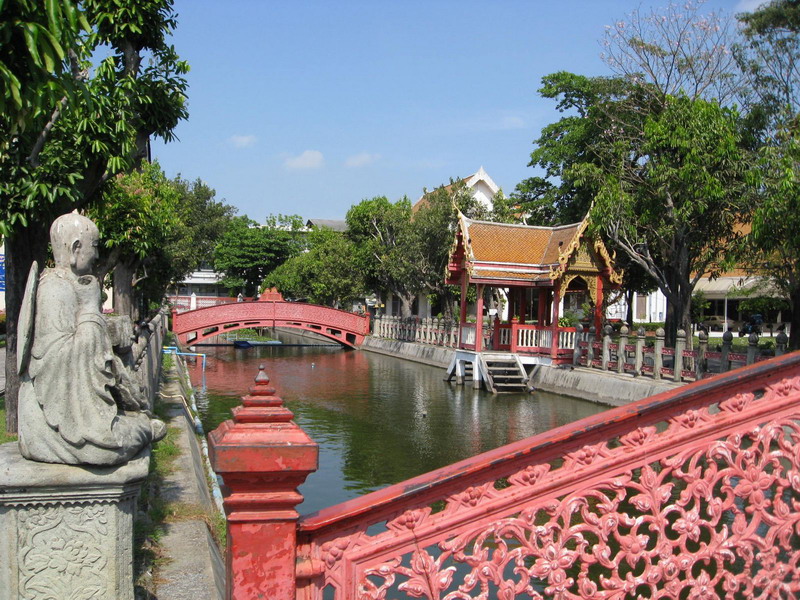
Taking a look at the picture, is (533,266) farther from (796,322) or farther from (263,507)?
(263,507)

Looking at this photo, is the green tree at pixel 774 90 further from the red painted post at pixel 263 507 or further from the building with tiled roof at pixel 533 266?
the red painted post at pixel 263 507

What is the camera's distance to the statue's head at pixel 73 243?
3080 millimetres

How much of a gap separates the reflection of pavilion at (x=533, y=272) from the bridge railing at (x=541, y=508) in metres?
17.1

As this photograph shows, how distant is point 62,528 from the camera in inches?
113

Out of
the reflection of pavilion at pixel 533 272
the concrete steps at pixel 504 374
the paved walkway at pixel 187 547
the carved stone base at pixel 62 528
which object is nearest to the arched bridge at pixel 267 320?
the reflection of pavilion at pixel 533 272

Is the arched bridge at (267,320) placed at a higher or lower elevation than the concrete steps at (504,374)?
higher

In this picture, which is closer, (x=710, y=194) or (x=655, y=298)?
(x=710, y=194)

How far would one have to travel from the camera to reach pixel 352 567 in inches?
96.4

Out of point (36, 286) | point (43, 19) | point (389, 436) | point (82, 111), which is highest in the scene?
point (82, 111)

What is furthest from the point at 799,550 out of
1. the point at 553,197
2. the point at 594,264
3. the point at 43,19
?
the point at 553,197

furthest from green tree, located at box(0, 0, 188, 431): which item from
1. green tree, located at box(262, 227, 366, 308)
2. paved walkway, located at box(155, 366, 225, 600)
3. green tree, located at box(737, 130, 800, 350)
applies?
green tree, located at box(262, 227, 366, 308)

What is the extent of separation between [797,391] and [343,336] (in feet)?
110

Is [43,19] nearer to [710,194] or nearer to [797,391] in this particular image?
[797,391]

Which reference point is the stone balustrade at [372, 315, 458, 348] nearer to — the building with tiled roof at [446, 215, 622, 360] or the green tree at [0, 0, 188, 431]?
the building with tiled roof at [446, 215, 622, 360]
